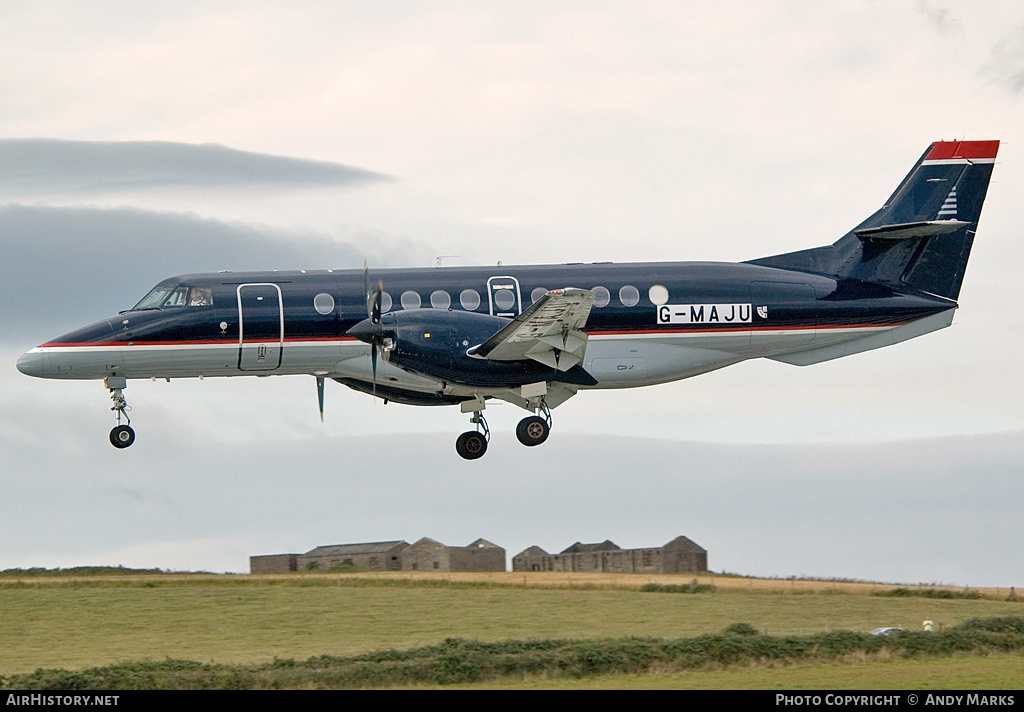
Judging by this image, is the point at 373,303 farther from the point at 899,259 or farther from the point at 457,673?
the point at 899,259

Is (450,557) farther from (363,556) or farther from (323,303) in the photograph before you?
(323,303)

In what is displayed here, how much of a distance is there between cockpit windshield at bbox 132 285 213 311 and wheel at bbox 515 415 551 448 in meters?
8.06

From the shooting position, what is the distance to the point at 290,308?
33875 millimetres

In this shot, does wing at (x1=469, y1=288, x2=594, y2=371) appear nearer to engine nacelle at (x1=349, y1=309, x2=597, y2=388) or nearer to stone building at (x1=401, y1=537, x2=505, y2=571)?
engine nacelle at (x1=349, y1=309, x2=597, y2=388)

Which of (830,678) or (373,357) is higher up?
(373,357)

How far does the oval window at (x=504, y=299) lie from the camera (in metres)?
34.2

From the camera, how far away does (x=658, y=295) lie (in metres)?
34.7

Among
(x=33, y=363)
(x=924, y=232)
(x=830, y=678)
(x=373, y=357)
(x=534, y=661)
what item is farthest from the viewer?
(x=924, y=232)

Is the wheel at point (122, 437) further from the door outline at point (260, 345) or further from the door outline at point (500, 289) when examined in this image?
the door outline at point (500, 289)

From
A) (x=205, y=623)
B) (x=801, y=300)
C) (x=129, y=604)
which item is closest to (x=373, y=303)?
(x=801, y=300)

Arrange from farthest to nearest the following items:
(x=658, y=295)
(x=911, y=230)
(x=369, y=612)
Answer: (x=369, y=612) < (x=911, y=230) < (x=658, y=295)

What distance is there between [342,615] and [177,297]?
17920mm

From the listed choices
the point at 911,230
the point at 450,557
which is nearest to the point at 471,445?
the point at 911,230

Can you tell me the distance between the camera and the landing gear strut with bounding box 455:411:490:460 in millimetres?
35812
